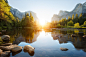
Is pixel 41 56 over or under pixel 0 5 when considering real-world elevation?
under

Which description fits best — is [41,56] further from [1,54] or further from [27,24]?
[27,24]

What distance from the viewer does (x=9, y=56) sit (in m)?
6.43

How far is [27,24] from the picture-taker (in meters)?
82.8

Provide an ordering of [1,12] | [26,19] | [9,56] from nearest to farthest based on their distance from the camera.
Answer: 1. [9,56]
2. [1,12]
3. [26,19]

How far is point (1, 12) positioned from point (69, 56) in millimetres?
21413

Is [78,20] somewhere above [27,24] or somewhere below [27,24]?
above

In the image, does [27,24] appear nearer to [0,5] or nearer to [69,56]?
[0,5]

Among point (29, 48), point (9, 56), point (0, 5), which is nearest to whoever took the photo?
point (9, 56)

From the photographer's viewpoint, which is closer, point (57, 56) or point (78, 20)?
point (57, 56)

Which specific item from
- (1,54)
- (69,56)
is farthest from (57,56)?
(1,54)

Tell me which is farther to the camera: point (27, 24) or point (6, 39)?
point (27, 24)

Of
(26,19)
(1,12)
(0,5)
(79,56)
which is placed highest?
(26,19)

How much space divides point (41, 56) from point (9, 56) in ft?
11.1

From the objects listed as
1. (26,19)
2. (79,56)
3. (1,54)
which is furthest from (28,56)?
(26,19)
